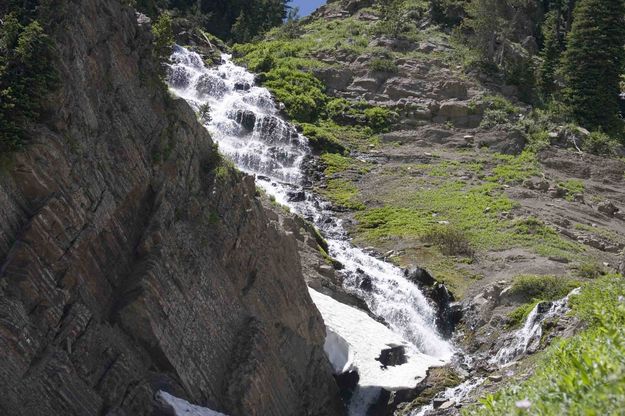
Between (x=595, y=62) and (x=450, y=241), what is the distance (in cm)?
2777

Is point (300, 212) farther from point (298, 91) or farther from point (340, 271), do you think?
point (298, 91)

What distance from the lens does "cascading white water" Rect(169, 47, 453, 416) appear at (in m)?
32.8

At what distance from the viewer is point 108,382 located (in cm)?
1692

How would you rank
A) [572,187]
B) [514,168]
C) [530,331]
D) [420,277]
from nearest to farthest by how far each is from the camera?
[530,331] → [420,277] → [572,187] → [514,168]

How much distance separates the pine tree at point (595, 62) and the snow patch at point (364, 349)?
3509 centimetres

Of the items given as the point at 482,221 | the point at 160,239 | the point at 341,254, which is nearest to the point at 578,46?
the point at 482,221

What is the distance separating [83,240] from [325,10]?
66844mm

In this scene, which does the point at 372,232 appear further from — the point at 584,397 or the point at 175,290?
the point at 584,397

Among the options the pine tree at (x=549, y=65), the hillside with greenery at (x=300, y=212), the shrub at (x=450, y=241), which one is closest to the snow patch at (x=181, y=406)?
the hillside with greenery at (x=300, y=212)

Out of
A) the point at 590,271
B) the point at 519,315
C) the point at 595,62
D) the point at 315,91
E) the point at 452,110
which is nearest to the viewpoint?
the point at 519,315

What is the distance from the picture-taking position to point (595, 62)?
6103cm

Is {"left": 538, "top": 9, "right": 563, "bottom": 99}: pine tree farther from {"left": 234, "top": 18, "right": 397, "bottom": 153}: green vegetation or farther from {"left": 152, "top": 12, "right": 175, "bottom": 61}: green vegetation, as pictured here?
{"left": 152, "top": 12, "right": 175, "bottom": 61}: green vegetation

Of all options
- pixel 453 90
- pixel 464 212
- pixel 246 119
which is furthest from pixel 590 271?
pixel 453 90

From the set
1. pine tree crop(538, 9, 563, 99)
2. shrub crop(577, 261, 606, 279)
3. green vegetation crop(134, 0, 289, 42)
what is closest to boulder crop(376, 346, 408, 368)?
shrub crop(577, 261, 606, 279)
